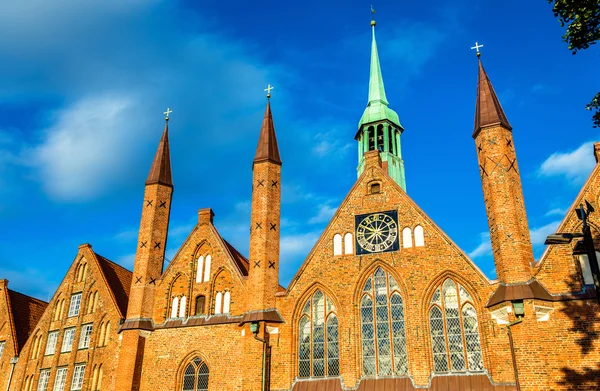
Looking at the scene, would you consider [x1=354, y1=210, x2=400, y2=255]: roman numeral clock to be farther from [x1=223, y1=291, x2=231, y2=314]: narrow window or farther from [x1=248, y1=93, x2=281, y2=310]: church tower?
[x1=223, y1=291, x2=231, y2=314]: narrow window

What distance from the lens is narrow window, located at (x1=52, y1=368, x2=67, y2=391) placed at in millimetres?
29469

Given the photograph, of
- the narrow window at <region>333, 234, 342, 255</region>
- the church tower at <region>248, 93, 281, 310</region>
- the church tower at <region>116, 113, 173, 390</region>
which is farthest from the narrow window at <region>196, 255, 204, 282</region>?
the narrow window at <region>333, 234, 342, 255</region>

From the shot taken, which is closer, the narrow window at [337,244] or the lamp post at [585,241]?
the lamp post at [585,241]

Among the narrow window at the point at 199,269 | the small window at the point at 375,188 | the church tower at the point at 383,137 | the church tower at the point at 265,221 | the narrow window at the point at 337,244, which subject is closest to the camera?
the church tower at the point at 265,221

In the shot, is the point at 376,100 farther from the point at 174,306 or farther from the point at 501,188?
the point at 174,306

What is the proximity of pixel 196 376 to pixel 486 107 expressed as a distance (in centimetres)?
1798

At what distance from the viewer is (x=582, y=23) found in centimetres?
1527

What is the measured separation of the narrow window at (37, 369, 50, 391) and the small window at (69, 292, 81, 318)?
320 cm

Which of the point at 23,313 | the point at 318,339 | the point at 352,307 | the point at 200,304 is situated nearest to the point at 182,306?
the point at 200,304

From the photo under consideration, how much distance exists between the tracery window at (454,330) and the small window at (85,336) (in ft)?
59.3

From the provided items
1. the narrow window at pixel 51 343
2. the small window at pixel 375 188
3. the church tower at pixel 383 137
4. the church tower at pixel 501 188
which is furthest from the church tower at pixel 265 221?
the narrow window at pixel 51 343

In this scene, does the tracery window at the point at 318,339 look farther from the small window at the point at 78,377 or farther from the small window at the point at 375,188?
the small window at the point at 78,377

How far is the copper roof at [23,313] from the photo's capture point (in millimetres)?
33969

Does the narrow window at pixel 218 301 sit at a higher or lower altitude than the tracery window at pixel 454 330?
higher
